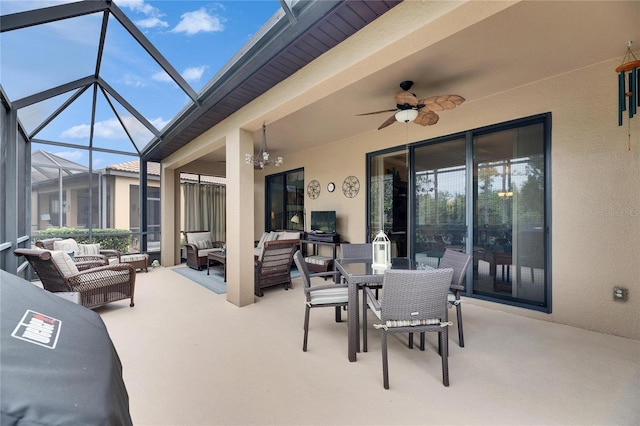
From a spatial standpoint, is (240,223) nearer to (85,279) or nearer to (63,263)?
(85,279)

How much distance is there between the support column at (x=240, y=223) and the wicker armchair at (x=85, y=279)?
4.42 ft

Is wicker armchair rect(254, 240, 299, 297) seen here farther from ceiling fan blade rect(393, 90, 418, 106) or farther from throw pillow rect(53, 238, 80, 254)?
throw pillow rect(53, 238, 80, 254)

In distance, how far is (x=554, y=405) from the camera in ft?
5.74

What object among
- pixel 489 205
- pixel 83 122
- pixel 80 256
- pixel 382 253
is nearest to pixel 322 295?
pixel 382 253

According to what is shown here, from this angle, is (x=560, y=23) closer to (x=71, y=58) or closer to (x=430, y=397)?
(x=430, y=397)

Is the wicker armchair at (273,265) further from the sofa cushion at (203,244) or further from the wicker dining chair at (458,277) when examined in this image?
the sofa cushion at (203,244)

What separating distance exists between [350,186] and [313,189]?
114cm

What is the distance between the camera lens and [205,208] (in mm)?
7562

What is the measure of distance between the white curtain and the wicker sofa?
0.77 meters

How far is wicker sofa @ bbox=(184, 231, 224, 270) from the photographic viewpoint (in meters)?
5.89

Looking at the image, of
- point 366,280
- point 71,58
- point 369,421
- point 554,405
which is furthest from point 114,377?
point 71,58

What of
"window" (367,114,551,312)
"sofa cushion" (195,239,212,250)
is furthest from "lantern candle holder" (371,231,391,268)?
"sofa cushion" (195,239,212,250)

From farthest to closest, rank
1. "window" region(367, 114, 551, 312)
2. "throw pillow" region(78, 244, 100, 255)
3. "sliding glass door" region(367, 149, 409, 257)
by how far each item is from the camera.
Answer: "throw pillow" region(78, 244, 100, 255) < "sliding glass door" region(367, 149, 409, 257) < "window" region(367, 114, 551, 312)

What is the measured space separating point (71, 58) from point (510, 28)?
5.30 meters
